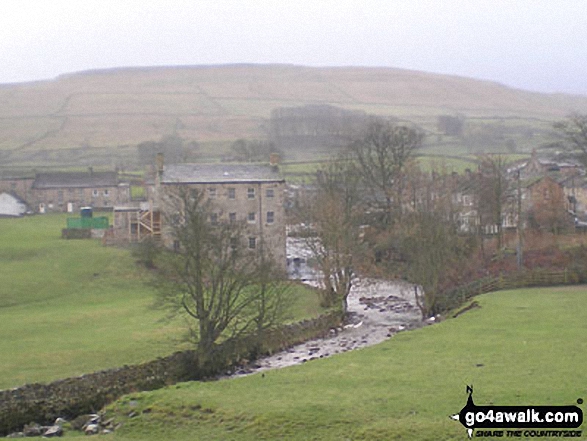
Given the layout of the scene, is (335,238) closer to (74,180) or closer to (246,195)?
(246,195)

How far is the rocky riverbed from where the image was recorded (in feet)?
126

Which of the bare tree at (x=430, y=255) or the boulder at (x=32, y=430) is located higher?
the bare tree at (x=430, y=255)

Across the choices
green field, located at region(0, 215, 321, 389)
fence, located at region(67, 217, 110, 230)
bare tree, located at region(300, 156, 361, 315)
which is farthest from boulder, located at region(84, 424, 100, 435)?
fence, located at region(67, 217, 110, 230)

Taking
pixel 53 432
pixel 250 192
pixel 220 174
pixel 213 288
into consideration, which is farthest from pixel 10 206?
pixel 53 432

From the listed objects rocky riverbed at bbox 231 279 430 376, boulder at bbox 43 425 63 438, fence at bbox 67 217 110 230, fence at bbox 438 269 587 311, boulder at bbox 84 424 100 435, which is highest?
fence at bbox 67 217 110 230

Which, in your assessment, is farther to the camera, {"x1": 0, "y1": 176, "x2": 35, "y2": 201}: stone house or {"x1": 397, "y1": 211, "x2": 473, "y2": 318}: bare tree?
{"x1": 0, "y1": 176, "x2": 35, "y2": 201}: stone house

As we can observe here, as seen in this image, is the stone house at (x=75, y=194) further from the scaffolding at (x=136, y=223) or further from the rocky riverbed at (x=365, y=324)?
the rocky riverbed at (x=365, y=324)

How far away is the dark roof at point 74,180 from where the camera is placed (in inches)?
4385

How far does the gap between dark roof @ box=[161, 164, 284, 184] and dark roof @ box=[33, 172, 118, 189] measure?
4062cm

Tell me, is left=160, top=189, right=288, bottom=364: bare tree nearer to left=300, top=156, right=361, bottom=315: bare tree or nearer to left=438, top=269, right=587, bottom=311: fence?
left=300, top=156, right=361, bottom=315: bare tree

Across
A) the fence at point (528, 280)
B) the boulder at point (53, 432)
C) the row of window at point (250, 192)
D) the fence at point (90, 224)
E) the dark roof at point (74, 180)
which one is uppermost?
the dark roof at point (74, 180)

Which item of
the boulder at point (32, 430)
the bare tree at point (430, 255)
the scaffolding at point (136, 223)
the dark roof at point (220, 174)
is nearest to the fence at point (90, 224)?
the scaffolding at point (136, 223)

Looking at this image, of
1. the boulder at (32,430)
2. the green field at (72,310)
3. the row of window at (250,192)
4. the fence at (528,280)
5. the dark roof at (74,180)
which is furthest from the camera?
the dark roof at (74,180)

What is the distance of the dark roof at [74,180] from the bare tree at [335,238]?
5227 cm
